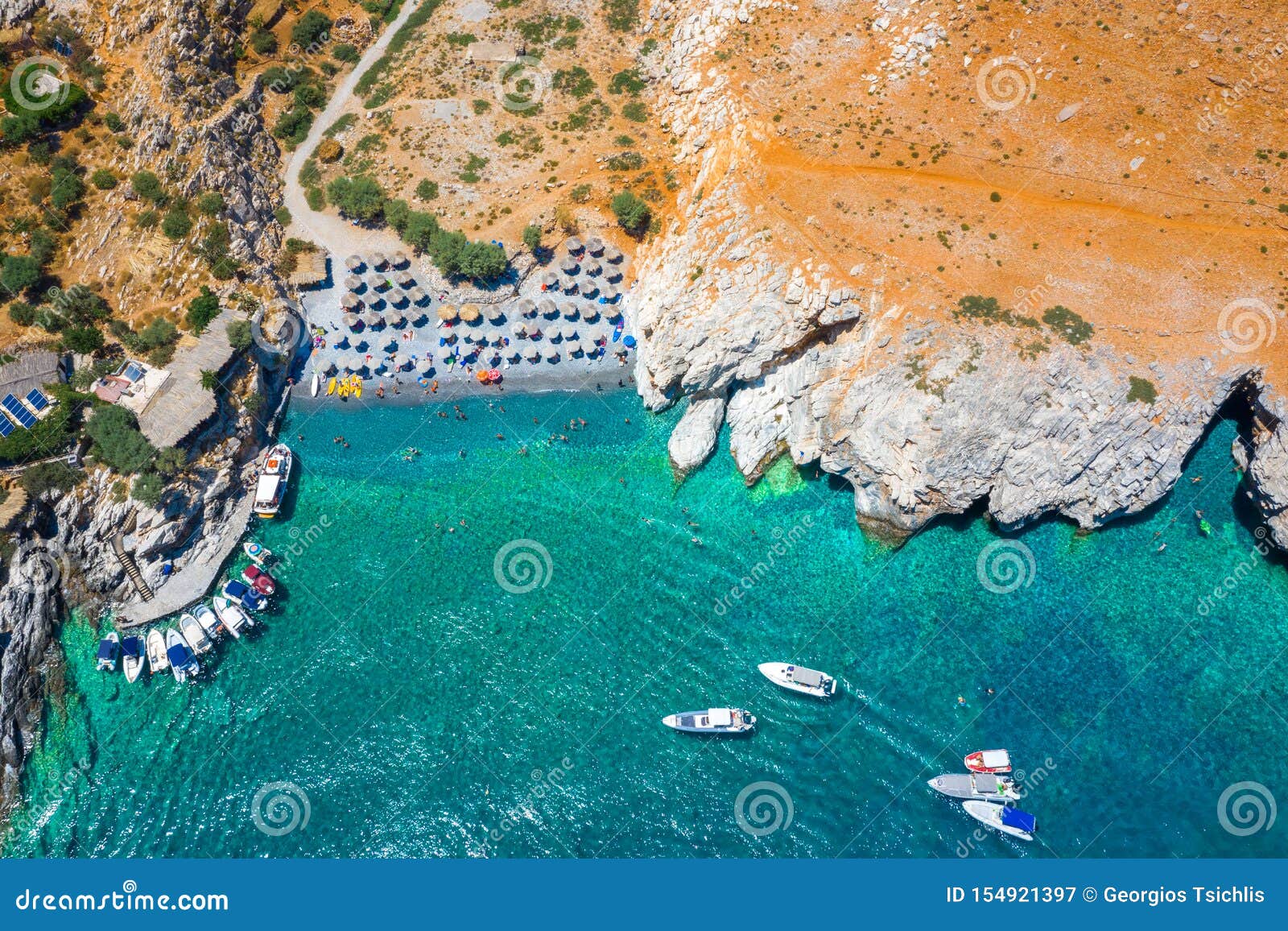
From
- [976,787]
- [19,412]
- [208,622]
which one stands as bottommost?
[976,787]

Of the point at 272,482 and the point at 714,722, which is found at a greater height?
the point at 272,482

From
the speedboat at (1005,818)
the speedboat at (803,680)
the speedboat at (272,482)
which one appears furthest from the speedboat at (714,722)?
the speedboat at (272,482)

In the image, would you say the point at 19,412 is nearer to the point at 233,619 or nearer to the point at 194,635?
the point at 194,635

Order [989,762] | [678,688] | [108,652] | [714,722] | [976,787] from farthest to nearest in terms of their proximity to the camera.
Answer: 1. [678,688]
2. [108,652]
3. [714,722]
4. [989,762]
5. [976,787]

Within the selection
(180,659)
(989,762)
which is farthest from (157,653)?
(989,762)

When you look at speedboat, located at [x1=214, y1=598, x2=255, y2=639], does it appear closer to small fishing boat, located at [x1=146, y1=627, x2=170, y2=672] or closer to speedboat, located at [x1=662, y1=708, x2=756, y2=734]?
small fishing boat, located at [x1=146, y1=627, x2=170, y2=672]

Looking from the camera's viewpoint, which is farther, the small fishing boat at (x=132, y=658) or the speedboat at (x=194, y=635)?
the speedboat at (x=194, y=635)

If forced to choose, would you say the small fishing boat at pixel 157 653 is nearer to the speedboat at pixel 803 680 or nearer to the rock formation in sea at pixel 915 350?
the rock formation in sea at pixel 915 350
